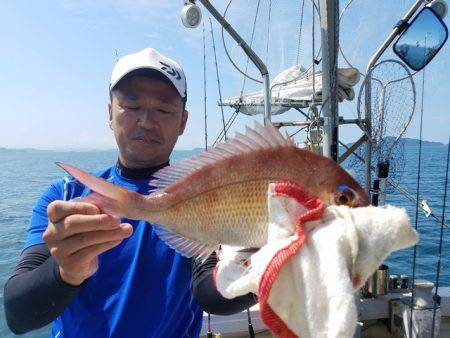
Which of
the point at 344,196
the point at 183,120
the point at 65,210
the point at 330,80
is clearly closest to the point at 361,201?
the point at 344,196

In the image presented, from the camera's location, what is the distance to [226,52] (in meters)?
3.79

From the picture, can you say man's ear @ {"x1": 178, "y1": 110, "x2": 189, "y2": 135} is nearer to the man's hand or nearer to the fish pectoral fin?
the fish pectoral fin

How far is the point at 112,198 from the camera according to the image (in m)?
1.31

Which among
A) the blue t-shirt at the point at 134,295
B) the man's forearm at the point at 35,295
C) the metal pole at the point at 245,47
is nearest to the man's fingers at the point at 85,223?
the man's forearm at the point at 35,295

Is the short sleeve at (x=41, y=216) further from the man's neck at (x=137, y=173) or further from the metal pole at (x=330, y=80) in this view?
the metal pole at (x=330, y=80)

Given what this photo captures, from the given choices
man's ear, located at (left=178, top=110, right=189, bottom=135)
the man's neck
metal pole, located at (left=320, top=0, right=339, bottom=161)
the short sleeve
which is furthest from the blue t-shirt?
metal pole, located at (left=320, top=0, right=339, bottom=161)

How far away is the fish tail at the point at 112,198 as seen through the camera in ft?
4.17

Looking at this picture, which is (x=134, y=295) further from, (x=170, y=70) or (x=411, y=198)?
(x=411, y=198)

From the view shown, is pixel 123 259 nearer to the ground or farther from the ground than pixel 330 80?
nearer to the ground

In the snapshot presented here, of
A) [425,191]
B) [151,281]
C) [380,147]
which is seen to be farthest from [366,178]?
[425,191]

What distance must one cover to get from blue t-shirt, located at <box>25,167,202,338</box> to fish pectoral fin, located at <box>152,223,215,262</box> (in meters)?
0.41

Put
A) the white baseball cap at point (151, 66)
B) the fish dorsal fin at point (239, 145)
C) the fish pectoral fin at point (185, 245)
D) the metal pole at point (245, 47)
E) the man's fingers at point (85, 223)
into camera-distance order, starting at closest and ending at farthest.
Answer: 1. the man's fingers at point (85, 223)
2. the fish dorsal fin at point (239, 145)
3. the fish pectoral fin at point (185, 245)
4. the white baseball cap at point (151, 66)
5. the metal pole at point (245, 47)

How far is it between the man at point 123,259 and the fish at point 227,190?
14 cm

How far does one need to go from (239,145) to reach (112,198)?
522mm
